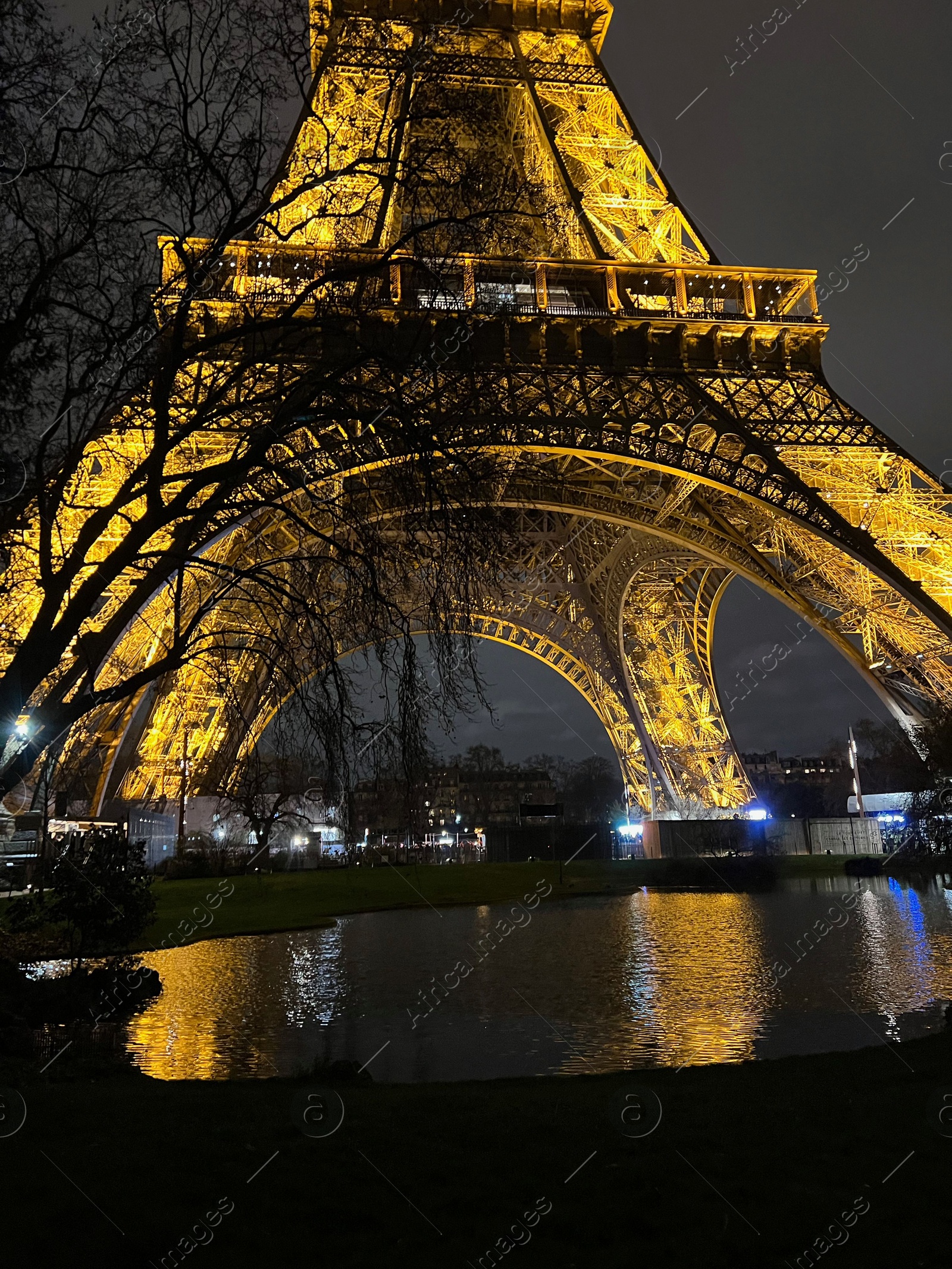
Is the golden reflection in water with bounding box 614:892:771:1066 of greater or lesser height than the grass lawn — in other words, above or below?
below

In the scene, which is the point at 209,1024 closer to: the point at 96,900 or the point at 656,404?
the point at 96,900

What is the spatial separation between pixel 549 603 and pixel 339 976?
34.8 m

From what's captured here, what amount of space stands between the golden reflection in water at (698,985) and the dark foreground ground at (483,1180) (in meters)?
2.38

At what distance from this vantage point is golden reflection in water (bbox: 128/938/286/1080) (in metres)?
8.09

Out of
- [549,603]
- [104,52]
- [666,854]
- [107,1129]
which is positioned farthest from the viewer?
[549,603]

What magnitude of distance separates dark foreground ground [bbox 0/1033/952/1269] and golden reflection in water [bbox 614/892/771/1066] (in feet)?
7.80

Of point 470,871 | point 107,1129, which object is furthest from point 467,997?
point 470,871

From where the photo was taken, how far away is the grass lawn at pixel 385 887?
71.5 ft

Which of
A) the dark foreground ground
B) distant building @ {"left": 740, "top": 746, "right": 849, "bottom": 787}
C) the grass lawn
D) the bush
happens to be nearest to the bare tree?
the dark foreground ground

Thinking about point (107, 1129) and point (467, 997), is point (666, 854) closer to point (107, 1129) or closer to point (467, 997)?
point (467, 997)

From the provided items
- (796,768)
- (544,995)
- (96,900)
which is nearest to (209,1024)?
(544,995)

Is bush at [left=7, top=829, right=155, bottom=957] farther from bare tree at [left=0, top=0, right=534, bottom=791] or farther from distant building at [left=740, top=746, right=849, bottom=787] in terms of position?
distant building at [left=740, top=746, right=849, bottom=787]

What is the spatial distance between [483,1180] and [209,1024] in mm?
6602

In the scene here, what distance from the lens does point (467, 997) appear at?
36.5 feet
